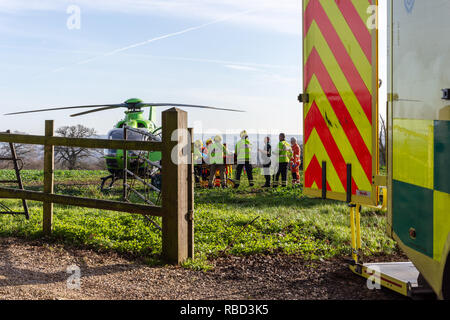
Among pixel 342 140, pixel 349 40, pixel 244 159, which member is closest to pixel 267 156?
pixel 244 159

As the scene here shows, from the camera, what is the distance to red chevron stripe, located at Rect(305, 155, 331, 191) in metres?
4.66

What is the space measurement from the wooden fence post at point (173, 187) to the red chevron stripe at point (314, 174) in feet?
4.97

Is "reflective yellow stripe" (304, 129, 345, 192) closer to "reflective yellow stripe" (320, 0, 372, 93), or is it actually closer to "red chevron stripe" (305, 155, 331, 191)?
"red chevron stripe" (305, 155, 331, 191)

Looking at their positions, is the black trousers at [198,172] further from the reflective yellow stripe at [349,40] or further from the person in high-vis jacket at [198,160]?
the reflective yellow stripe at [349,40]

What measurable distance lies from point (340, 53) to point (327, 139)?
2.78 feet

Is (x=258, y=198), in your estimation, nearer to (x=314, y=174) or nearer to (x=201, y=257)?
(x=201, y=257)

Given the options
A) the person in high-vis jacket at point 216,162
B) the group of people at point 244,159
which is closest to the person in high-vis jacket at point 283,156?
the group of people at point 244,159

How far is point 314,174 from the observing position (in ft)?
15.6

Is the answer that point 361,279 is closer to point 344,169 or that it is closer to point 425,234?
point 344,169

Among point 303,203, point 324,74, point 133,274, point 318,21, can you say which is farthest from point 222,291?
point 303,203

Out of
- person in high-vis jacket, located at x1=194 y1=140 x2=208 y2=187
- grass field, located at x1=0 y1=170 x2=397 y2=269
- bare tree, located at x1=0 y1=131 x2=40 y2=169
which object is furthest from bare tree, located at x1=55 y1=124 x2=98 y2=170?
grass field, located at x1=0 y1=170 x2=397 y2=269

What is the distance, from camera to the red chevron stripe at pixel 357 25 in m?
3.93

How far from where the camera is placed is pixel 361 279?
4.79 metres
